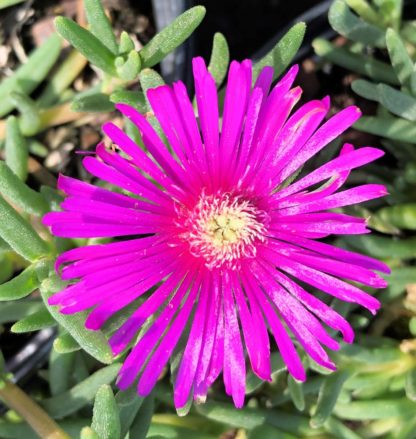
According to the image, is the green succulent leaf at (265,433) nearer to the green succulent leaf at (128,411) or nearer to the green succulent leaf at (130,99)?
the green succulent leaf at (128,411)

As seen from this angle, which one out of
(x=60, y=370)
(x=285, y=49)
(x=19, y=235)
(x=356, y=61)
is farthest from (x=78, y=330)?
(x=356, y=61)

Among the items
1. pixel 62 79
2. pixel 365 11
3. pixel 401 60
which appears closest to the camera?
pixel 401 60

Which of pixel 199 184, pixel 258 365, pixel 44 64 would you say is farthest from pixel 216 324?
pixel 44 64

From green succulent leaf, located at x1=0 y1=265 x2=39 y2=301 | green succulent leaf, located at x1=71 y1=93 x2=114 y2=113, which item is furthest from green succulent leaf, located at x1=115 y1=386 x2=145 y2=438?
green succulent leaf, located at x1=71 y1=93 x2=114 y2=113

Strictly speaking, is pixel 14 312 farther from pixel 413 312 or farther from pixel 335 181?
pixel 413 312

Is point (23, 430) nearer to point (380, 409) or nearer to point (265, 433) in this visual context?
point (265, 433)

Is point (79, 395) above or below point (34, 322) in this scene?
below

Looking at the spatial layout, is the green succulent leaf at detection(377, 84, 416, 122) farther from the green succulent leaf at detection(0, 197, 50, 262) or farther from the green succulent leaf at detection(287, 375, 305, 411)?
the green succulent leaf at detection(0, 197, 50, 262)
